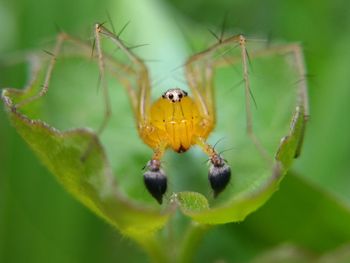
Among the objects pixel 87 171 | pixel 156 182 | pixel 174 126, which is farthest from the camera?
pixel 174 126

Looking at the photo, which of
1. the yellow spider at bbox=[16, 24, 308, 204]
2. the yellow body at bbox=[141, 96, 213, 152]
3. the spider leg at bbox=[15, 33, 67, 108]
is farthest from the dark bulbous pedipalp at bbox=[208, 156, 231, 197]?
the spider leg at bbox=[15, 33, 67, 108]

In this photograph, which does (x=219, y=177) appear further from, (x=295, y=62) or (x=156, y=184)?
(x=295, y=62)

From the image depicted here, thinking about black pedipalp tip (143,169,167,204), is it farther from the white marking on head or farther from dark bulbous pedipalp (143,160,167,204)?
the white marking on head

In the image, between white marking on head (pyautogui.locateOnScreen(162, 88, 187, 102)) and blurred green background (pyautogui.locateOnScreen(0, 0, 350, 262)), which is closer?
white marking on head (pyautogui.locateOnScreen(162, 88, 187, 102))

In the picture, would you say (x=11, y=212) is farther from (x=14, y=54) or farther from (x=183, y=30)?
(x=183, y=30)

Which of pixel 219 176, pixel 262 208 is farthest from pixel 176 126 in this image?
pixel 262 208

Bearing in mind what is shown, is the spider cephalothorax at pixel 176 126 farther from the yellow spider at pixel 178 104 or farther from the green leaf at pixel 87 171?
the green leaf at pixel 87 171
